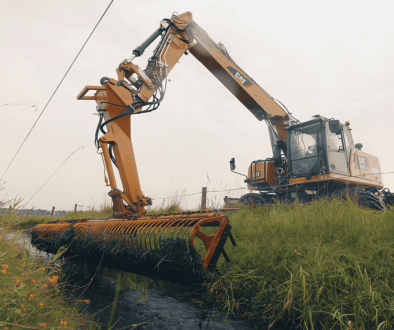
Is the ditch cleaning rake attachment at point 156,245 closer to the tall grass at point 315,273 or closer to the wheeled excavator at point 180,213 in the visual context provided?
the wheeled excavator at point 180,213

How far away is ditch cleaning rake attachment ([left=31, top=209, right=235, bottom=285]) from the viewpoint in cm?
215

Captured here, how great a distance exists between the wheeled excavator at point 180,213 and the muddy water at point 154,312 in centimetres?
29

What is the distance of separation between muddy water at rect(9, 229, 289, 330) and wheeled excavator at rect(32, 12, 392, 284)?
294mm

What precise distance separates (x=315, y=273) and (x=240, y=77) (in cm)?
552

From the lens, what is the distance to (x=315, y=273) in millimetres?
2250

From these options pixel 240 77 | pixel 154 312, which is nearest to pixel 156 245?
pixel 154 312

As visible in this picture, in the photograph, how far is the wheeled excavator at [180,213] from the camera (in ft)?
7.70

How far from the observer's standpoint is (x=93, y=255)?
10.6ft

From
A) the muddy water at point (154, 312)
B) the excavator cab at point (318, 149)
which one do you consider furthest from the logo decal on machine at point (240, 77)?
the muddy water at point (154, 312)

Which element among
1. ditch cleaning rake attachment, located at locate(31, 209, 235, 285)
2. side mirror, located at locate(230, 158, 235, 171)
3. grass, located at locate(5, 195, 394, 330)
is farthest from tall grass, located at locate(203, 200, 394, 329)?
side mirror, located at locate(230, 158, 235, 171)

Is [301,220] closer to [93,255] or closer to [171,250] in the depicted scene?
[171,250]

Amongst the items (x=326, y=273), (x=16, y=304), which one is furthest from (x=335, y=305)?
(x=16, y=304)

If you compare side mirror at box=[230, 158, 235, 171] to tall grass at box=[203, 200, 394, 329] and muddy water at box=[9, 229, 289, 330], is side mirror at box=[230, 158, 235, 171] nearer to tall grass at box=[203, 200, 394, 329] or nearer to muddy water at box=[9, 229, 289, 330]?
tall grass at box=[203, 200, 394, 329]

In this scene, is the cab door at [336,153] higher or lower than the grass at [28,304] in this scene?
higher
